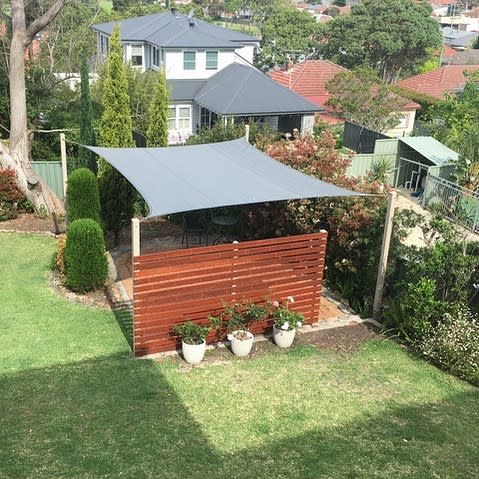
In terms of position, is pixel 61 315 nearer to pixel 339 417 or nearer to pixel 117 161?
pixel 117 161

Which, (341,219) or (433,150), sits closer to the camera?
(341,219)

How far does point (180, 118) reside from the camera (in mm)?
32844

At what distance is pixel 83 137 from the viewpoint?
1656cm

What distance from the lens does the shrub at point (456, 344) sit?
8492mm

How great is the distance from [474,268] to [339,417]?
353 cm

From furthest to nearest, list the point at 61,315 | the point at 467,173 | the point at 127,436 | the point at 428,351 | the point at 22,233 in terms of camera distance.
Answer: the point at 467,173
the point at 22,233
the point at 61,315
the point at 428,351
the point at 127,436

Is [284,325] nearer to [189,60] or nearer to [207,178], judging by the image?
[207,178]

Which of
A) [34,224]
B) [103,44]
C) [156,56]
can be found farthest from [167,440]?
[103,44]

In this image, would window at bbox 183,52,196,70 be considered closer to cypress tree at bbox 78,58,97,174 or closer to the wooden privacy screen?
cypress tree at bbox 78,58,97,174

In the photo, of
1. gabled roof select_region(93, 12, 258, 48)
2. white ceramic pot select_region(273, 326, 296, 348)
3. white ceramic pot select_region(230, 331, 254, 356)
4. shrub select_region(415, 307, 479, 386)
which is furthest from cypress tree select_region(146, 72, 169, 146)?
gabled roof select_region(93, 12, 258, 48)

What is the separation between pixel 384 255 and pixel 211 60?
2614 centimetres

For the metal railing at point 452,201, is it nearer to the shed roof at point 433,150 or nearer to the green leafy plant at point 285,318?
the shed roof at point 433,150

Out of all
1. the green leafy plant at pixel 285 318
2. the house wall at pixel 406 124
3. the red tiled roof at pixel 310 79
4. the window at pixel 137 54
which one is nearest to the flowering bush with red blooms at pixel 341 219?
the green leafy plant at pixel 285 318

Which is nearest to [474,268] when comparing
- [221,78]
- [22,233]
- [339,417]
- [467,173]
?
[339,417]
